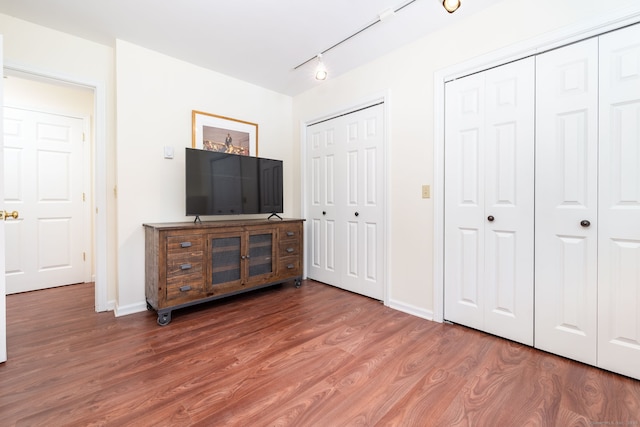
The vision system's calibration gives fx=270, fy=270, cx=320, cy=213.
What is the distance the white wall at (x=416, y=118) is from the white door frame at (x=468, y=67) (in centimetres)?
4

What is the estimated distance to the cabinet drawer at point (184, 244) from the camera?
2.24 metres

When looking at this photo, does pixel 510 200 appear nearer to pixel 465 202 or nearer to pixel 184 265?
pixel 465 202

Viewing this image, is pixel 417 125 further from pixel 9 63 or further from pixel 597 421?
pixel 9 63

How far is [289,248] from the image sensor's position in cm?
310

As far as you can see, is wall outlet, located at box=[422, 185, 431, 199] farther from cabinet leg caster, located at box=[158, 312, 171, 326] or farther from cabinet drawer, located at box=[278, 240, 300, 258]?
cabinet leg caster, located at box=[158, 312, 171, 326]

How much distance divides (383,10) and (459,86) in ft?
2.72

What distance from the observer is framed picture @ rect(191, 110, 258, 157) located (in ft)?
9.42

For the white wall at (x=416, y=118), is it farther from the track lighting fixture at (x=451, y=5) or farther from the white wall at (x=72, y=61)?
the white wall at (x=72, y=61)

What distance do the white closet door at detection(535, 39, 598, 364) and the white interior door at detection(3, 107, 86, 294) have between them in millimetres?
4683

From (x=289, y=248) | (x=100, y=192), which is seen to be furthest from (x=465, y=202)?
(x=100, y=192)

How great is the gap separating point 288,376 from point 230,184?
1913 millimetres

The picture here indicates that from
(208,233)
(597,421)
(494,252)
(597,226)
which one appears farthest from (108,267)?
(597,226)

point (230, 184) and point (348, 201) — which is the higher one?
point (230, 184)

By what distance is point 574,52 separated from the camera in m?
1.68
